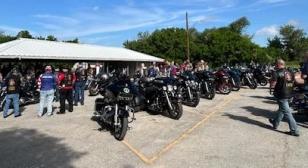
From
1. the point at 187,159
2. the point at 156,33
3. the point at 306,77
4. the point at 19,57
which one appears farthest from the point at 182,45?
the point at 187,159

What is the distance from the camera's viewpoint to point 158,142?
9.17 meters

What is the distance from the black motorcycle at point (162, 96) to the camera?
12.6 metres

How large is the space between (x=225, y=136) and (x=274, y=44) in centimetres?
11691

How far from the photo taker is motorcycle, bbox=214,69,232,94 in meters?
20.0

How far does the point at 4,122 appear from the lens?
12.6m

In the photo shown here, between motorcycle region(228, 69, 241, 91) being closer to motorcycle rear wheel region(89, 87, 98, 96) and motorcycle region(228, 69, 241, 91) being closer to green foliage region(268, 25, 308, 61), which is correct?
motorcycle rear wheel region(89, 87, 98, 96)

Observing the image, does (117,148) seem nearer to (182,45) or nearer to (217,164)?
(217,164)

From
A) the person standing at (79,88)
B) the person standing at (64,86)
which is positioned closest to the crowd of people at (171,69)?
the person standing at (79,88)

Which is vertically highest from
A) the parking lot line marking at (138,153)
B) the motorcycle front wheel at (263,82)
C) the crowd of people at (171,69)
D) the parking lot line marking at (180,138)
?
the crowd of people at (171,69)

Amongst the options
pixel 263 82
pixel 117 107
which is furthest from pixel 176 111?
pixel 263 82

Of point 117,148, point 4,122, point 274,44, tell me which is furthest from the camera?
point 274,44

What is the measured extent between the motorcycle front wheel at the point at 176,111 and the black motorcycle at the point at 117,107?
2123mm

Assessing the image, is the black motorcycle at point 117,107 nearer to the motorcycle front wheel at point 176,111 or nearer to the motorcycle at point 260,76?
the motorcycle front wheel at point 176,111

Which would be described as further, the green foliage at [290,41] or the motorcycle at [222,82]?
the green foliage at [290,41]
